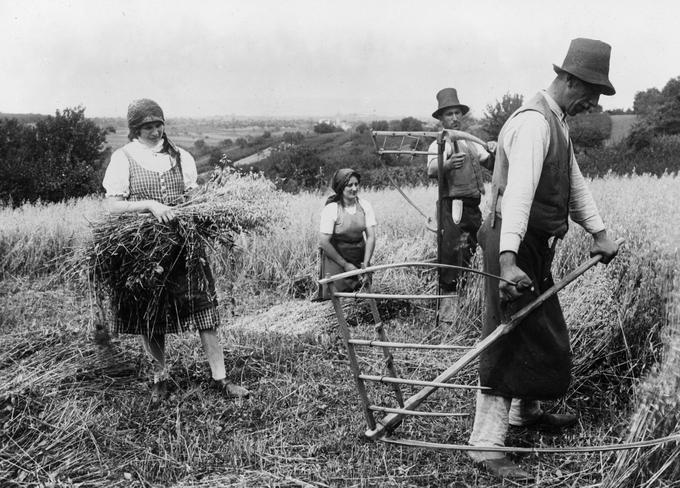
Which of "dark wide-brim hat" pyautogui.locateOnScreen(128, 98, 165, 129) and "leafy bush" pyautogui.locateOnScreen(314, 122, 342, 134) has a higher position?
"leafy bush" pyautogui.locateOnScreen(314, 122, 342, 134)

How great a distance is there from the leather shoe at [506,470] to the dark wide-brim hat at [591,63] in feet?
5.26

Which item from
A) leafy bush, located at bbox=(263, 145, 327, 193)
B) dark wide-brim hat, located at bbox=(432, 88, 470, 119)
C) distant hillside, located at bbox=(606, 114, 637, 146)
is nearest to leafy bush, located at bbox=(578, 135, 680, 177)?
leafy bush, located at bbox=(263, 145, 327, 193)

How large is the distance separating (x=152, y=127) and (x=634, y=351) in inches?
116

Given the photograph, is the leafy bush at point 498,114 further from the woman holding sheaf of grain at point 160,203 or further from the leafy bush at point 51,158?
the woman holding sheaf of grain at point 160,203

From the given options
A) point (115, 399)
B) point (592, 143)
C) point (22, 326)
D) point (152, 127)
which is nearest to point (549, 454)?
point (115, 399)

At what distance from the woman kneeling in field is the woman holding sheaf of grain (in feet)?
4.75

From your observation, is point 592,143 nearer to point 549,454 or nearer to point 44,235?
point 44,235

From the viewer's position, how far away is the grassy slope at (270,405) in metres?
2.99

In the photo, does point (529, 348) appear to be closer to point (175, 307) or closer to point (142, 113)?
point (175, 307)

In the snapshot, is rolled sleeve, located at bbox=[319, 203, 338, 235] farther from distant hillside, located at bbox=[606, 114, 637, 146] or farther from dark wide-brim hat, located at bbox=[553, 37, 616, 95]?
distant hillside, located at bbox=[606, 114, 637, 146]

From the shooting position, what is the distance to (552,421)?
127 inches

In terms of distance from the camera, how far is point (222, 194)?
3803 mm

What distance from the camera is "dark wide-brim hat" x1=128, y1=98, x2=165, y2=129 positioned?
3.76 metres

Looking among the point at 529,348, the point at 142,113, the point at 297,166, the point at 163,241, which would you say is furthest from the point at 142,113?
the point at 297,166
